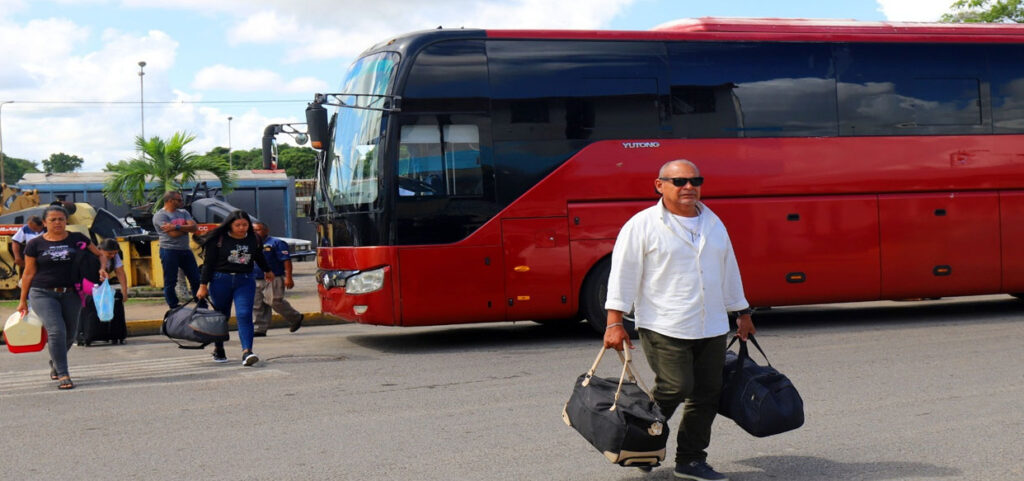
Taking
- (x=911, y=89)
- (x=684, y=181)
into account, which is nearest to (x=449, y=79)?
(x=911, y=89)

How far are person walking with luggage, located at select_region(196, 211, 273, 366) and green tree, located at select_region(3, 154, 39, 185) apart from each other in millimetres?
121362

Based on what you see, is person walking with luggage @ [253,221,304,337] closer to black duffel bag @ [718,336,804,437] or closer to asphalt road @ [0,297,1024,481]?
asphalt road @ [0,297,1024,481]

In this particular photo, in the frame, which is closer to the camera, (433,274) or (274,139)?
(433,274)

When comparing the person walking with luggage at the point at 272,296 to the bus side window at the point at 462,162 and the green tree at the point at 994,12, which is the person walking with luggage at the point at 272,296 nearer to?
the bus side window at the point at 462,162

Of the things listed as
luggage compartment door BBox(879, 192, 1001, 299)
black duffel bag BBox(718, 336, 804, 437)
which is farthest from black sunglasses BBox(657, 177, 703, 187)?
luggage compartment door BBox(879, 192, 1001, 299)

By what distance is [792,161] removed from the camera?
12492 mm

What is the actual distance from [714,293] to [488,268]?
21.1ft

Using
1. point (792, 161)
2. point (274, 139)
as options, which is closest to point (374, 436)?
point (274, 139)

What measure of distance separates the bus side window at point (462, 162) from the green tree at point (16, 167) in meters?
121

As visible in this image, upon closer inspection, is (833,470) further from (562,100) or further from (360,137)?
(360,137)

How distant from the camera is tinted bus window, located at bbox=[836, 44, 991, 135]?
42.1 feet

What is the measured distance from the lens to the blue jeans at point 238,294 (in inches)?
416

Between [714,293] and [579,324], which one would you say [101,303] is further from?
[714,293]

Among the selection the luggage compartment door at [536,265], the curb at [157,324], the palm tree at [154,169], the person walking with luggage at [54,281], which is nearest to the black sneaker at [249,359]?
the person walking with luggage at [54,281]
